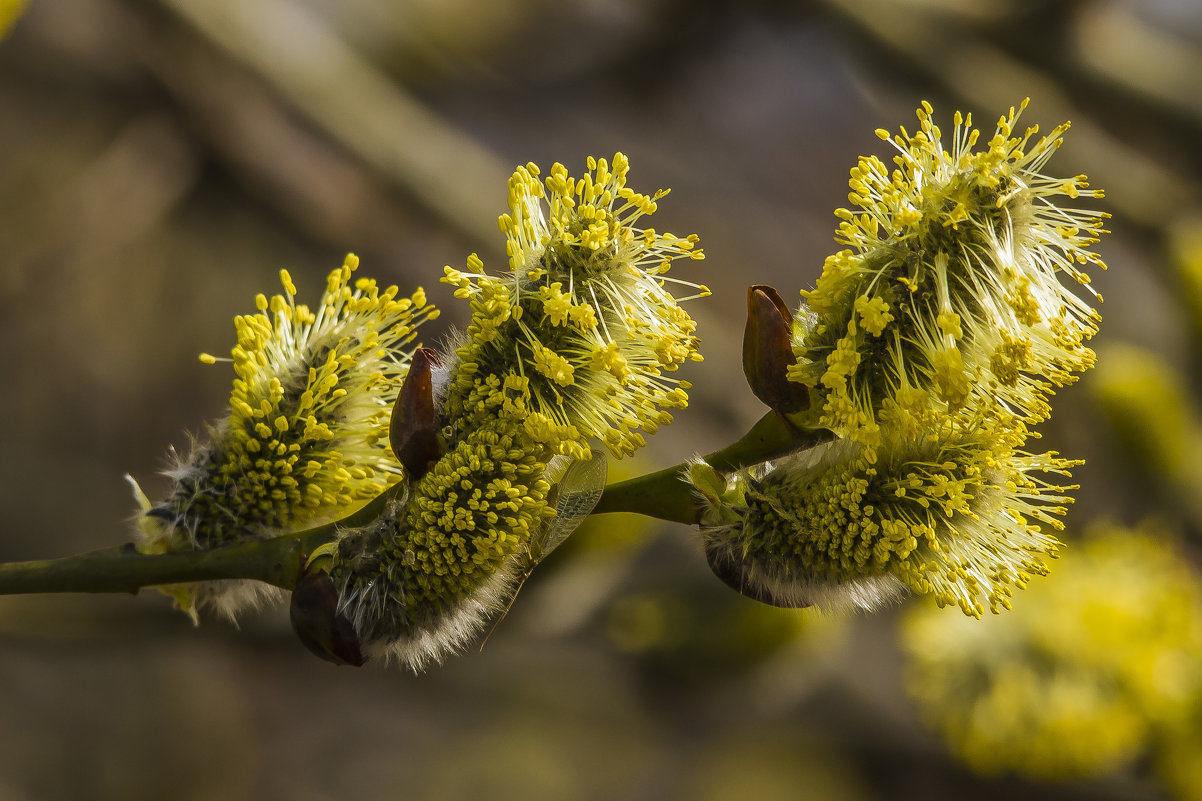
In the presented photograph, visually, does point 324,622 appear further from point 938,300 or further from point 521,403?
point 938,300

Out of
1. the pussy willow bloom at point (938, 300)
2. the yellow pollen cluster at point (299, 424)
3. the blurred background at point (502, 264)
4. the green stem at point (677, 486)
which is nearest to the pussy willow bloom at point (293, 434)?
the yellow pollen cluster at point (299, 424)

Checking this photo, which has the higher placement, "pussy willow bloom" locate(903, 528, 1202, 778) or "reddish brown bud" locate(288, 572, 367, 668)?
"pussy willow bloom" locate(903, 528, 1202, 778)

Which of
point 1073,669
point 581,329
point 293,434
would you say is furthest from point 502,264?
point 581,329

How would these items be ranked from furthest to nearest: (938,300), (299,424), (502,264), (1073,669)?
1. (502,264)
2. (1073,669)
3. (299,424)
4. (938,300)

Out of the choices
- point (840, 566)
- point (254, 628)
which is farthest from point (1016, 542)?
point (254, 628)

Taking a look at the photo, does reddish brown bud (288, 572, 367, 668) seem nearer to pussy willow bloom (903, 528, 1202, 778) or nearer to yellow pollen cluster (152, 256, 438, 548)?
yellow pollen cluster (152, 256, 438, 548)

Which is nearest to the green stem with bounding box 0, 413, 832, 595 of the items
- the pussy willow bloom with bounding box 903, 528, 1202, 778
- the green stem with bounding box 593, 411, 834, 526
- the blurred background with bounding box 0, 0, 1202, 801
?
the green stem with bounding box 593, 411, 834, 526

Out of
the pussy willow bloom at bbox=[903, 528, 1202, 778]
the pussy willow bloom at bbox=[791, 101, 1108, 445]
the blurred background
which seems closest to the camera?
the pussy willow bloom at bbox=[791, 101, 1108, 445]

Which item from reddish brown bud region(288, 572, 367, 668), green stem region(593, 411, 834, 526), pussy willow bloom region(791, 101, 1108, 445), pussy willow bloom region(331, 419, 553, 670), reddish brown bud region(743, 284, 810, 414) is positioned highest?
pussy willow bloom region(791, 101, 1108, 445)
